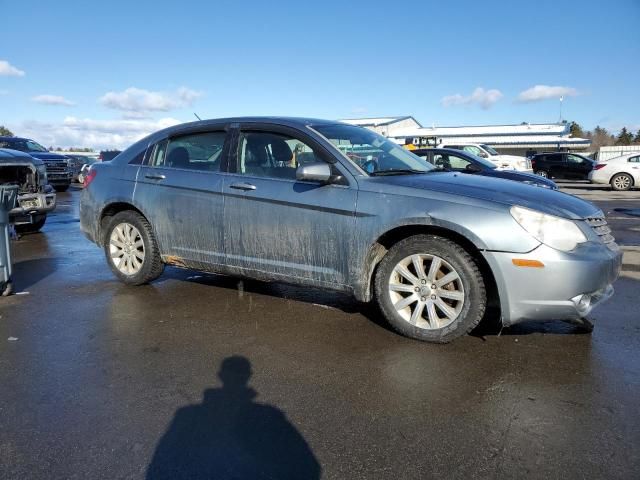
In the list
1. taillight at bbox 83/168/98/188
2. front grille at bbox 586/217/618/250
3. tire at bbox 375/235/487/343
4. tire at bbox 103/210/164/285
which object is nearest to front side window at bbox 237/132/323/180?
tire at bbox 375/235/487/343

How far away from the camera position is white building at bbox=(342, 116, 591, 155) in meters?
51.0

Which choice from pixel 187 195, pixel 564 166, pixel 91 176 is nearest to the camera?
pixel 187 195

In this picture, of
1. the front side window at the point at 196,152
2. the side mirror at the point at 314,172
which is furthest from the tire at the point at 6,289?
the side mirror at the point at 314,172

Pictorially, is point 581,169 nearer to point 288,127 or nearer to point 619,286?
point 619,286

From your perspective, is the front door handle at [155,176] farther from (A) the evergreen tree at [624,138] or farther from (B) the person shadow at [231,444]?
(A) the evergreen tree at [624,138]

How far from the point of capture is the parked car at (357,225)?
3.51m

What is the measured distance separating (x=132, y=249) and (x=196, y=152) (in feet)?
4.24

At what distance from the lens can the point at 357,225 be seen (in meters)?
3.99

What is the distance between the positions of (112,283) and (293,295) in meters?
2.08

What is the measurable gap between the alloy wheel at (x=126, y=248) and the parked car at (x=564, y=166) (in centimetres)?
2349

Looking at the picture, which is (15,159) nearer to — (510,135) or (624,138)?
(510,135)

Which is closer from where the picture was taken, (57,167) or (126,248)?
(126,248)

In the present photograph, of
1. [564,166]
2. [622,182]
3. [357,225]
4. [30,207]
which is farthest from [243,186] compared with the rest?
[564,166]

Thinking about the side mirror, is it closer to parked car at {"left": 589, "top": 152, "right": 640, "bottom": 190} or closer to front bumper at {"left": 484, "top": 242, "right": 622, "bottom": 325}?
front bumper at {"left": 484, "top": 242, "right": 622, "bottom": 325}
